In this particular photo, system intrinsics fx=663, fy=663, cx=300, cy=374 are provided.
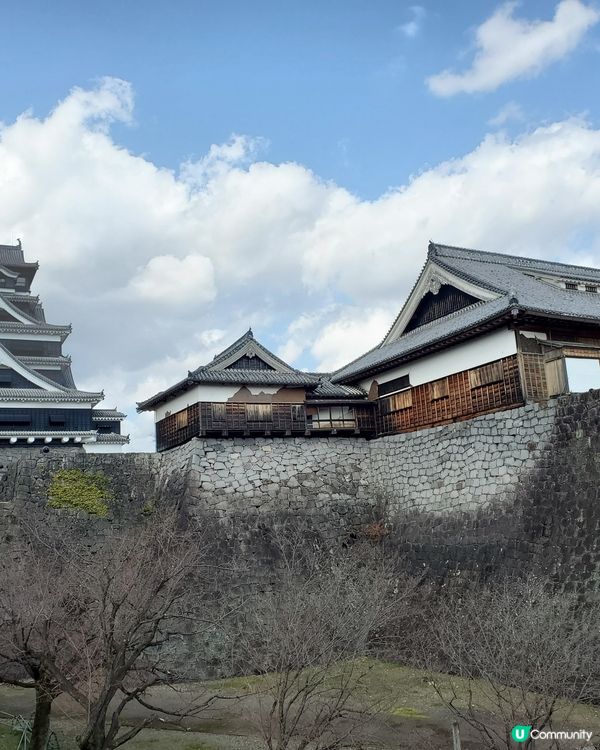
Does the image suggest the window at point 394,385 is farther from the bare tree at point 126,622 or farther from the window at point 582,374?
the bare tree at point 126,622

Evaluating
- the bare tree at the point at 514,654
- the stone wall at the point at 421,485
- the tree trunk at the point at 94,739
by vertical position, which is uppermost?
the stone wall at the point at 421,485

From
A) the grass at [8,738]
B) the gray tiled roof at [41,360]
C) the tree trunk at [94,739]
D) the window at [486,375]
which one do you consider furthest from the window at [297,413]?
the gray tiled roof at [41,360]

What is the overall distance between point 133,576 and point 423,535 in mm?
Answer: 10061

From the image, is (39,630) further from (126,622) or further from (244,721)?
(244,721)

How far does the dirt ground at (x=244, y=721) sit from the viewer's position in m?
11.9

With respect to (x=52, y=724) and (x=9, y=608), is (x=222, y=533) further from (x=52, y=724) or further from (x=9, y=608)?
(x=9, y=608)

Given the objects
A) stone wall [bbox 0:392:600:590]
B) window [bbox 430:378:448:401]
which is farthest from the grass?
window [bbox 430:378:448:401]

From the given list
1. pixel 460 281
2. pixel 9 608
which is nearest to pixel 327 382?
pixel 460 281

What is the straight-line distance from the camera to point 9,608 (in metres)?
9.36

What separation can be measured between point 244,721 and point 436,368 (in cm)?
1081

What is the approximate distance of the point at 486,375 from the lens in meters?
17.9

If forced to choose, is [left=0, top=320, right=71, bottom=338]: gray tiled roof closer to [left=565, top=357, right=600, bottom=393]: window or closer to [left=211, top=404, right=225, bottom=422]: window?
[left=211, top=404, right=225, bottom=422]: window

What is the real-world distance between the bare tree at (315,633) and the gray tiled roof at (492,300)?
6.44m

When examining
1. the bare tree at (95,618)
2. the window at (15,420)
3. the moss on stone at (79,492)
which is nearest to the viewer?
the bare tree at (95,618)
